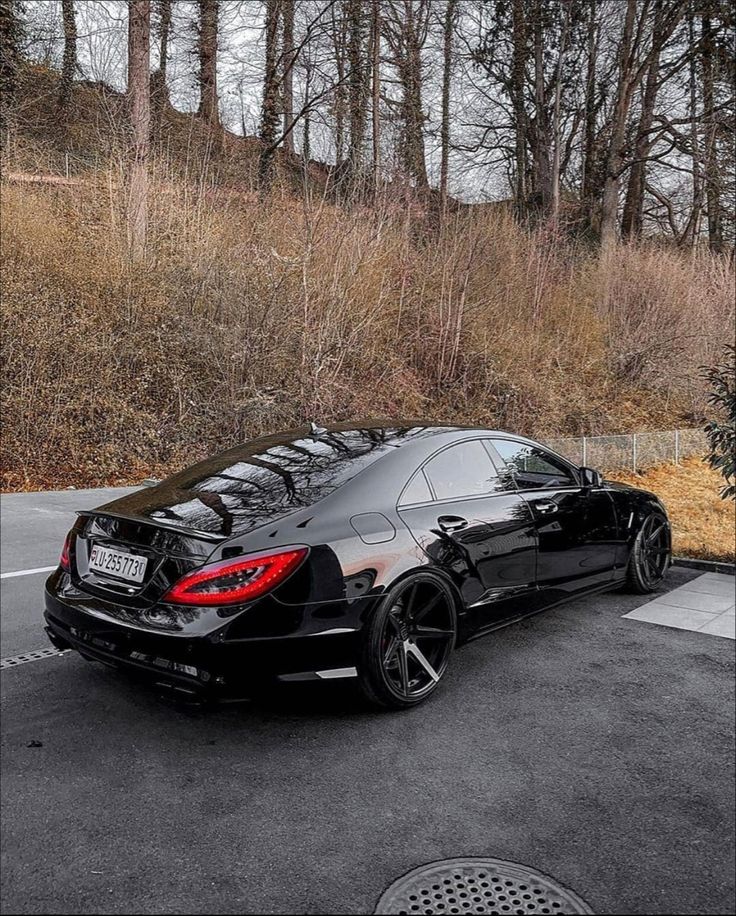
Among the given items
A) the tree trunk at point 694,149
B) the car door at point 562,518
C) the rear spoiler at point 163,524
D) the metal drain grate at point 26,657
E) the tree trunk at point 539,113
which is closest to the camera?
the rear spoiler at point 163,524

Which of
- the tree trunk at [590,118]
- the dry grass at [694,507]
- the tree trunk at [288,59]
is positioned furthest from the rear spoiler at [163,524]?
the tree trunk at [590,118]

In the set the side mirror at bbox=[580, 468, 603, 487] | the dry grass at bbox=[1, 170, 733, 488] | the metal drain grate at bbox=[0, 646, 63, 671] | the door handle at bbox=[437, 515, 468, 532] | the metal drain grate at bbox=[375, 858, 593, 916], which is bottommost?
the metal drain grate at bbox=[0, 646, 63, 671]

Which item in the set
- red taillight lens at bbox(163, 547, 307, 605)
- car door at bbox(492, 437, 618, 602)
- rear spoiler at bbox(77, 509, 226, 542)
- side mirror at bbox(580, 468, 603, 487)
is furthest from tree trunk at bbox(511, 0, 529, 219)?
red taillight lens at bbox(163, 547, 307, 605)

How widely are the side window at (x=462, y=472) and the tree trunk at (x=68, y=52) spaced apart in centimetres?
1496

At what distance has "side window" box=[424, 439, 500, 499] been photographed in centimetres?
411

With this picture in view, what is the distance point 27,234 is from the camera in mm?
11531

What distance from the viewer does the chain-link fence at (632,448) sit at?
1248 cm

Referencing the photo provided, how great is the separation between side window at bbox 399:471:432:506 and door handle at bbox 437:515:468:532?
4.9 inches

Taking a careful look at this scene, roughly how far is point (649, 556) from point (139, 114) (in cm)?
1139

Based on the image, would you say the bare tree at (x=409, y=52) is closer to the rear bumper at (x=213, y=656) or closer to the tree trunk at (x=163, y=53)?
the tree trunk at (x=163, y=53)

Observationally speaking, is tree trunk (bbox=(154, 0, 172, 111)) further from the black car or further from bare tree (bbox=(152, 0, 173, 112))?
the black car

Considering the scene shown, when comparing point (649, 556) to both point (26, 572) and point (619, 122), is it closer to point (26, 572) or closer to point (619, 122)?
point (26, 572)

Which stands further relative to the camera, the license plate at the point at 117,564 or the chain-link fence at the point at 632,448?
the chain-link fence at the point at 632,448

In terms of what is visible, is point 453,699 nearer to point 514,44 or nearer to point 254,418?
point 254,418
